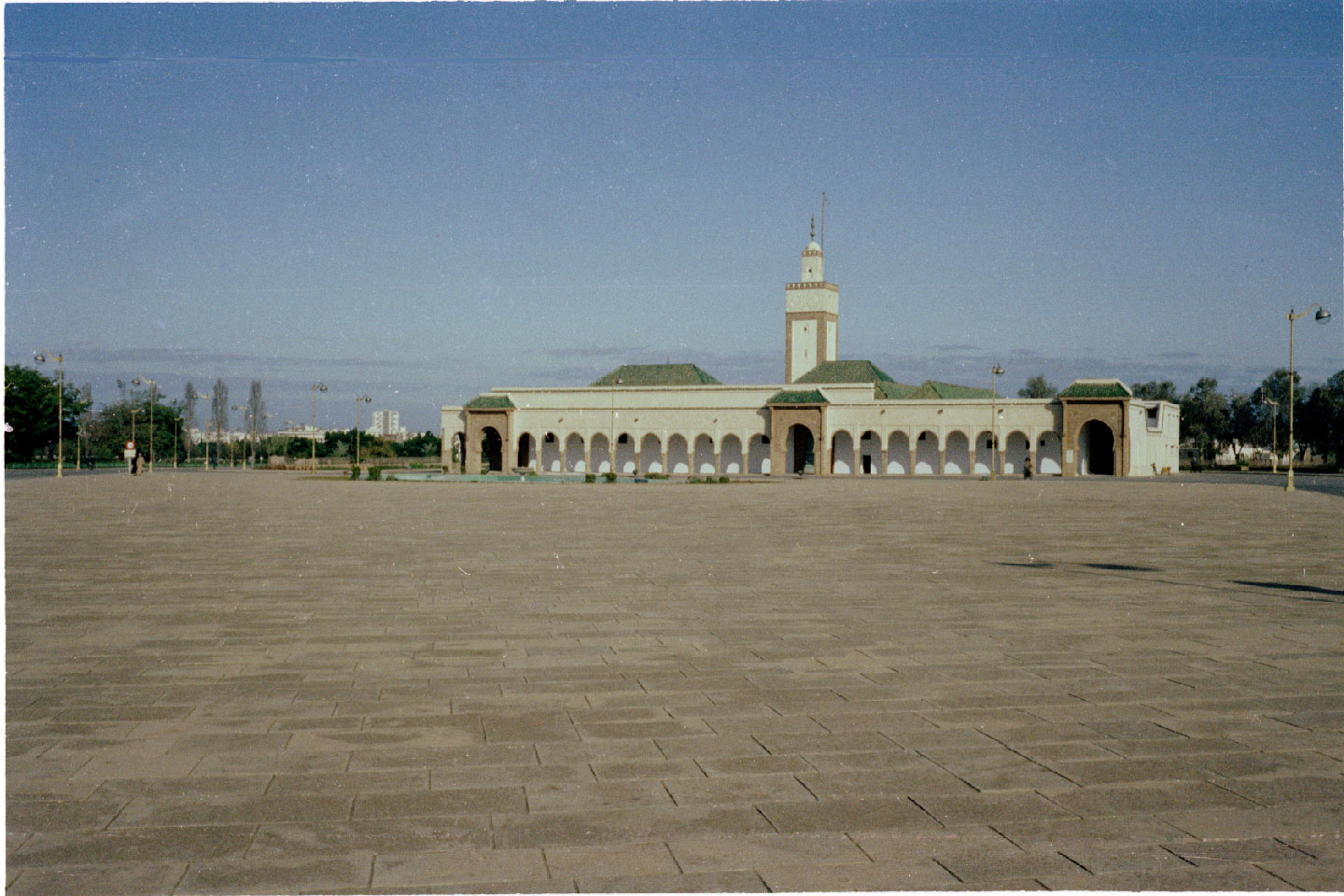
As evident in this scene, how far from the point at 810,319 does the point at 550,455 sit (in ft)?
66.2

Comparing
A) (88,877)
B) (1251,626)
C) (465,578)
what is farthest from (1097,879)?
(465,578)

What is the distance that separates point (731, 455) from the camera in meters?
69.1

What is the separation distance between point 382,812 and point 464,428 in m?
69.2

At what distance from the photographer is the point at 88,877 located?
3.22 metres

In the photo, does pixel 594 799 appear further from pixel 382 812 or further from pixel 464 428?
pixel 464 428

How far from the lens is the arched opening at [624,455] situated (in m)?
70.8

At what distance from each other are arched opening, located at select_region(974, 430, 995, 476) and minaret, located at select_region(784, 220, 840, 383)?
15.1 m

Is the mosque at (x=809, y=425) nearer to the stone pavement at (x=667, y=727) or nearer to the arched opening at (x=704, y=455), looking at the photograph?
the arched opening at (x=704, y=455)

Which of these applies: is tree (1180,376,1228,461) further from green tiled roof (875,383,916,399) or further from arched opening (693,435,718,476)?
arched opening (693,435,718,476)

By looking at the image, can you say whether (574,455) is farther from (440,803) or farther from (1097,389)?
(440,803)

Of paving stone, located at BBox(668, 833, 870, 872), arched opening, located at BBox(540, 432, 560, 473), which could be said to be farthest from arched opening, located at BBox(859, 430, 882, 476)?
paving stone, located at BBox(668, 833, 870, 872)

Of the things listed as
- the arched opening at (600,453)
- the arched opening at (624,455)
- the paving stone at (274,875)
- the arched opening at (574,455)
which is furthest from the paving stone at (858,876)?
the arched opening at (574,455)

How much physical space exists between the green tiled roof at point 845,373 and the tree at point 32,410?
44.7 meters

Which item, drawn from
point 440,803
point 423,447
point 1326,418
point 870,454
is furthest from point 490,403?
point 440,803
